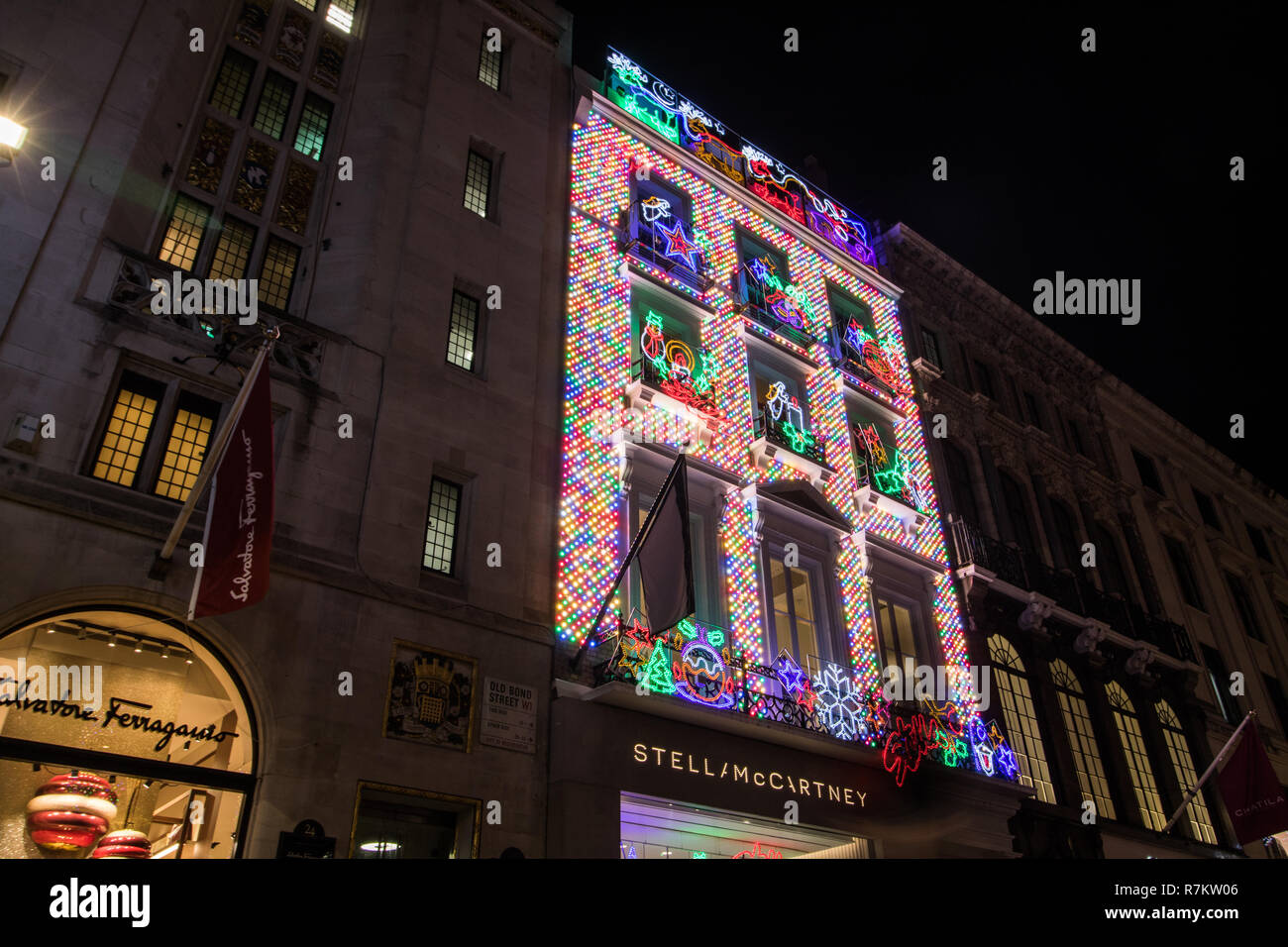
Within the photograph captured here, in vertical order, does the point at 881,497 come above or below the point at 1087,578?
below

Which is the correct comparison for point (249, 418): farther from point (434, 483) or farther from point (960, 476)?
point (960, 476)

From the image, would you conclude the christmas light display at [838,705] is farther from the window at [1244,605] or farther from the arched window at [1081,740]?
the window at [1244,605]

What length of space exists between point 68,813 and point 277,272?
9.25m

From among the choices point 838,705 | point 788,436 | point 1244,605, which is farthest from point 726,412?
point 1244,605

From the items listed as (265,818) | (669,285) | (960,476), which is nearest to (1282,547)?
(960,476)

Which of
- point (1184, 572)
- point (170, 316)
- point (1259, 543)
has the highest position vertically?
point (1259, 543)

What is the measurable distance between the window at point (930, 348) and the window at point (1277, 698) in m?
17.7

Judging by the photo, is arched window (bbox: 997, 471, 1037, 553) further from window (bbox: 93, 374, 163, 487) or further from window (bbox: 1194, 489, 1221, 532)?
window (bbox: 93, 374, 163, 487)

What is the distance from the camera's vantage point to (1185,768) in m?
25.4

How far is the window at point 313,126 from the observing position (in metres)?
16.9

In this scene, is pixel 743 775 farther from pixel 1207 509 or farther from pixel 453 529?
pixel 1207 509

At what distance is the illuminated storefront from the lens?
9891 millimetres

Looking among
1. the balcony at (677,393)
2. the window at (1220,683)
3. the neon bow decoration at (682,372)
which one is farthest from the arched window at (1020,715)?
the window at (1220,683)

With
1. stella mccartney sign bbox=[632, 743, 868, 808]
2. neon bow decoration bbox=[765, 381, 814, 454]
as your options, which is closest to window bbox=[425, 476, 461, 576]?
stella mccartney sign bbox=[632, 743, 868, 808]
